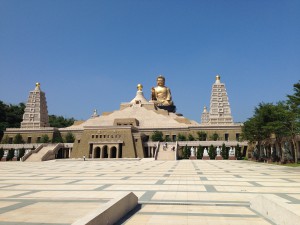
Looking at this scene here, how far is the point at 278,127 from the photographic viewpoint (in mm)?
28609

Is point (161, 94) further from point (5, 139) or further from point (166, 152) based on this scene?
point (5, 139)

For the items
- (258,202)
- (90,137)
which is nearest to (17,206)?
(258,202)

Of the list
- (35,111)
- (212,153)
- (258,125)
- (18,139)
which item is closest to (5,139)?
(18,139)

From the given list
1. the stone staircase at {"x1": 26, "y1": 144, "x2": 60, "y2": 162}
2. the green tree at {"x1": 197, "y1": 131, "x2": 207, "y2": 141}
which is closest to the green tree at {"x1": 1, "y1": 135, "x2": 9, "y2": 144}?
the stone staircase at {"x1": 26, "y1": 144, "x2": 60, "y2": 162}

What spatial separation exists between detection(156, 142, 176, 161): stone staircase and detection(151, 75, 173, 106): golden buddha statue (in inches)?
1130

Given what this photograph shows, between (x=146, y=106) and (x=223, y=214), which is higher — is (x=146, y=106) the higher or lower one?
the higher one

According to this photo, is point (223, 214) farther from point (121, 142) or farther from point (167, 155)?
point (121, 142)

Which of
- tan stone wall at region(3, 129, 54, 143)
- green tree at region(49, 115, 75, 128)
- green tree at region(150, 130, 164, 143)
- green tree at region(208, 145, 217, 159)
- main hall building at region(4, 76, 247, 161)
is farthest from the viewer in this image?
green tree at region(49, 115, 75, 128)

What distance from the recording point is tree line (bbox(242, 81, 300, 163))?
89.5 ft

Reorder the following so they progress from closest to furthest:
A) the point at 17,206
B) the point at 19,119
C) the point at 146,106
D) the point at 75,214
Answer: the point at 75,214, the point at 17,206, the point at 146,106, the point at 19,119

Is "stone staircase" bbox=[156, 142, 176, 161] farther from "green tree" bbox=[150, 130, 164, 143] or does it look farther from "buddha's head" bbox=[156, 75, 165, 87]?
"buddha's head" bbox=[156, 75, 165, 87]

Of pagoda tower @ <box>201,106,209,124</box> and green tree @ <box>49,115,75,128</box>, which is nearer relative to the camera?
green tree @ <box>49,115,75,128</box>

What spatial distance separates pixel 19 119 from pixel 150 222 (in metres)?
71.8

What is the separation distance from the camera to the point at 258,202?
739 cm
